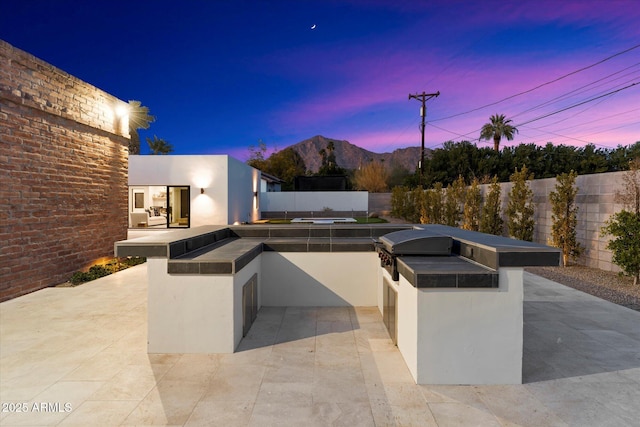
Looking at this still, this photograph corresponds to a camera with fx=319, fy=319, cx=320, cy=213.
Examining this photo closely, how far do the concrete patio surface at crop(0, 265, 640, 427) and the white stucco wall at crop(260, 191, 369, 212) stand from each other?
20008 mm

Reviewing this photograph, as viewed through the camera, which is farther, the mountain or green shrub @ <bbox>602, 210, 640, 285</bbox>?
the mountain

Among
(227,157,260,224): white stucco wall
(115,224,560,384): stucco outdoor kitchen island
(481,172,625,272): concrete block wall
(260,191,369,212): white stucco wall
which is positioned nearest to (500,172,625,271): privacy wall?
(481,172,625,272): concrete block wall

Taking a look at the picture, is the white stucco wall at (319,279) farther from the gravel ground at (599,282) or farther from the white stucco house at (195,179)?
the white stucco house at (195,179)

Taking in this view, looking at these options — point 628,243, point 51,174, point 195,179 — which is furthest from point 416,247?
point 195,179

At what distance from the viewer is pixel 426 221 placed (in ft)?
62.6

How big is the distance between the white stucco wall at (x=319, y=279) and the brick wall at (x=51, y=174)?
499cm

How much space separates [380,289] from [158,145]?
46.8 meters

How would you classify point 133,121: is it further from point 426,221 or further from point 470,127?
point 470,127

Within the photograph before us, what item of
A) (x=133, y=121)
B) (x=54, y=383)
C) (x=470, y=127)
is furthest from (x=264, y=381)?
(x=470, y=127)

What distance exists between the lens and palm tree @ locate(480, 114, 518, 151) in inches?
1396

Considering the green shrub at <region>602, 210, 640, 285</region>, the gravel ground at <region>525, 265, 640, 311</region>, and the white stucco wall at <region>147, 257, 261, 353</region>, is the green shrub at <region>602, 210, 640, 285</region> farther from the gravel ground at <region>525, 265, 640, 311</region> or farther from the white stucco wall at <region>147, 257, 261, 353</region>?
the white stucco wall at <region>147, 257, 261, 353</region>

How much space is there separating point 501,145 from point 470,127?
489cm

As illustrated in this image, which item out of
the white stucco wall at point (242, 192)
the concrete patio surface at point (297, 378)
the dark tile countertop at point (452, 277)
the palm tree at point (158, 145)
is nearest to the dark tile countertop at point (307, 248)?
the dark tile countertop at point (452, 277)

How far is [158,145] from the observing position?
44.4 m
